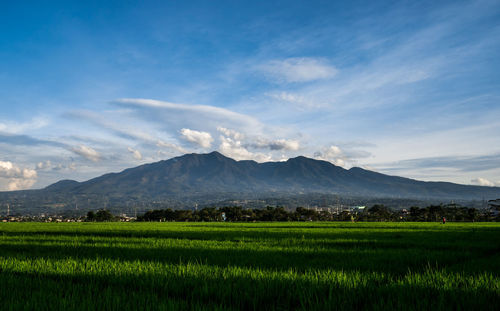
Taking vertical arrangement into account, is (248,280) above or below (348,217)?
above

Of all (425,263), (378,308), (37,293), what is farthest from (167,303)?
(425,263)

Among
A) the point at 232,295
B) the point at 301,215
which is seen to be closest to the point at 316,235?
the point at 232,295

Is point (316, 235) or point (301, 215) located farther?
point (301, 215)

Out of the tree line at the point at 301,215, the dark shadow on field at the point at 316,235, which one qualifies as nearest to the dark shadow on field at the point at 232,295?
the dark shadow on field at the point at 316,235

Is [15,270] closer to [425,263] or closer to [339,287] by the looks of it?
[339,287]

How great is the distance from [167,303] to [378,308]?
2347 mm

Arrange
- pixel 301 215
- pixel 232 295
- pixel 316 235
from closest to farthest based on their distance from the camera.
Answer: pixel 232 295 < pixel 316 235 < pixel 301 215

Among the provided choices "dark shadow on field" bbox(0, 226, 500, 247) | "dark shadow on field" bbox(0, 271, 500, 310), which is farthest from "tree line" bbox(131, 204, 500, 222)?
"dark shadow on field" bbox(0, 271, 500, 310)

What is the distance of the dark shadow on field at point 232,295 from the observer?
10.8ft

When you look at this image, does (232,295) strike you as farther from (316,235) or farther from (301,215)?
(301,215)

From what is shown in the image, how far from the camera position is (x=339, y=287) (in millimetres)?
4148

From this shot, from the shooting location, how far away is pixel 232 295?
151 inches

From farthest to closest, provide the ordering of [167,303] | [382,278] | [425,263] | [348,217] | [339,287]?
[348,217]
[425,263]
[382,278]
[339,287]
[167,303]

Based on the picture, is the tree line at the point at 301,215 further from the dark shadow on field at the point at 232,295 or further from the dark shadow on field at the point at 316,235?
the dark shadow on field at the point at 232,295
